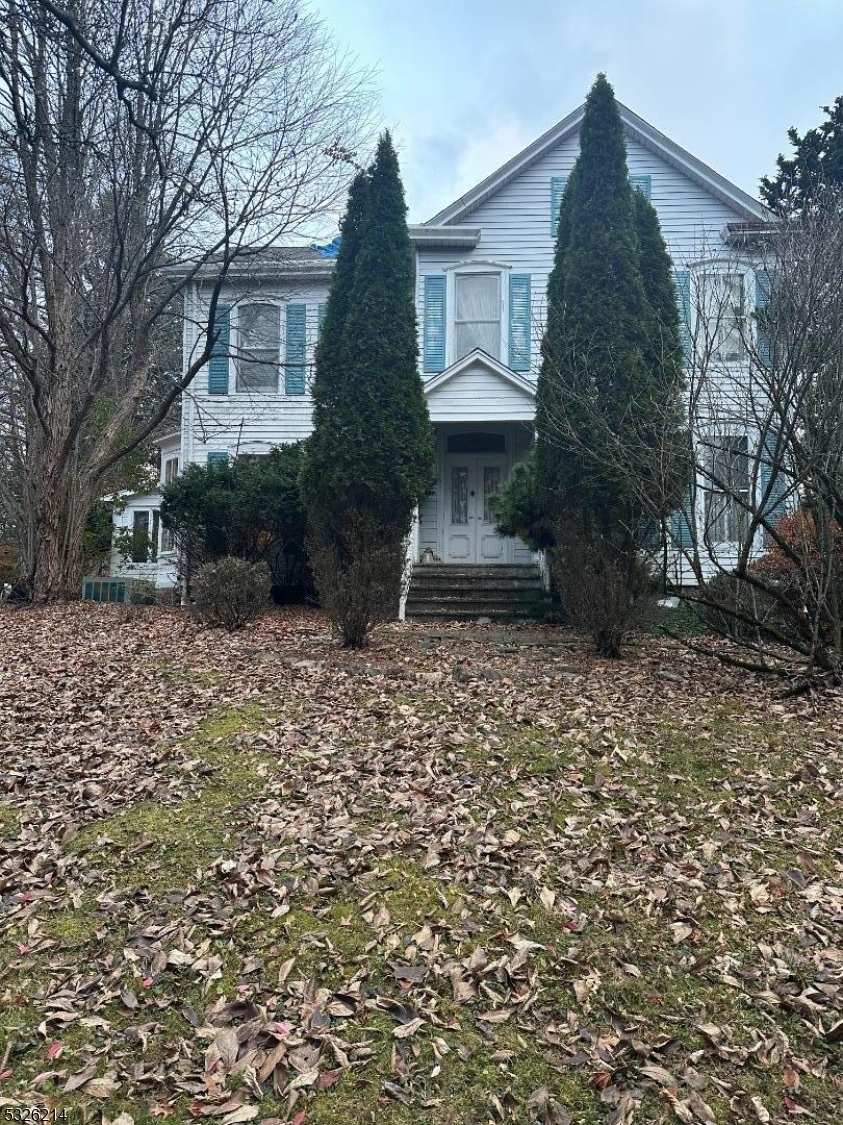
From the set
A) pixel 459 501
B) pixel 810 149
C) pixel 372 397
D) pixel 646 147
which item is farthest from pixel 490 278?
pixel 810 149

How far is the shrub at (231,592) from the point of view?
9.05 m

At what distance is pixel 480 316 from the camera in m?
14.4

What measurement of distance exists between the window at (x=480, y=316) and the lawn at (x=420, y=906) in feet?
31.3

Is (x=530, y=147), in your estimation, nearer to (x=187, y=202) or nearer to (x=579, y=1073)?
(x=187, y=202)

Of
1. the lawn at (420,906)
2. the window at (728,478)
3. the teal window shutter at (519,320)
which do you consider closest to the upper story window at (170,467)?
the teal window shutter at (519,320)

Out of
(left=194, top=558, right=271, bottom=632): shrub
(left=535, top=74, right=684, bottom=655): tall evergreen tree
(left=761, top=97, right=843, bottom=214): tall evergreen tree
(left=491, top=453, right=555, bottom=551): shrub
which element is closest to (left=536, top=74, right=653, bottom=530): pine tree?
(left=535, top=74, right=684, bottom=655): tall evergreen tree

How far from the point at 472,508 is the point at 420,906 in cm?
1138

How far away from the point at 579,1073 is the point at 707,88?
15888 mm

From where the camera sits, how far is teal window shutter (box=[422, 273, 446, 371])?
14.4 m

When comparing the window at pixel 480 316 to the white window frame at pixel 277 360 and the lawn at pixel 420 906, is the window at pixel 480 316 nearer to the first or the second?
the white window frame at pixel 277 360

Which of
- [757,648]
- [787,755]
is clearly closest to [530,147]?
[757,648]

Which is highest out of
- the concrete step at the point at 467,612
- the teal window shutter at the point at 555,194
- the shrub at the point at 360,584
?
the teal window shutter at the point at 555,194

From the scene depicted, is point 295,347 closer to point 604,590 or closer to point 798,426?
point 604,590

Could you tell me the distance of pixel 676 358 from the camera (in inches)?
354
